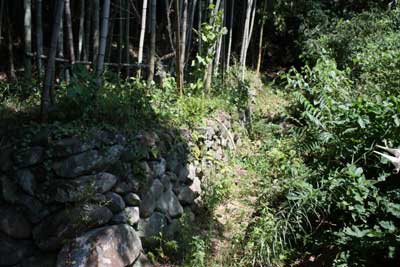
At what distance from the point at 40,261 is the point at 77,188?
0.51 m

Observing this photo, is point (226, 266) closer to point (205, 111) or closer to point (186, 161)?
point (186, 161)

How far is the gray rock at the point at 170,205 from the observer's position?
3144 mm

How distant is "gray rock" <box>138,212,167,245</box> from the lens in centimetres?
290

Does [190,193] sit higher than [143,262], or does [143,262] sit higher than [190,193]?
[190,193]

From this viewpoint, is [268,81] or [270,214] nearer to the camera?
[270,214]

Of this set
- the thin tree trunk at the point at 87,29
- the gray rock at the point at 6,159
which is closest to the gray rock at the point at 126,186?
the gray rock at the point at 6,159

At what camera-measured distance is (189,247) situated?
3047 millimetres

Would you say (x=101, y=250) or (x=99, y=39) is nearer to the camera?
(x=101, y=250)

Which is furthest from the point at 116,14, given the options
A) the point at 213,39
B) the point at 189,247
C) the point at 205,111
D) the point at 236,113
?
the point at 189,247

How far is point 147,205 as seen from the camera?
9.67 ft

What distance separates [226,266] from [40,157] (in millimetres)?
1589

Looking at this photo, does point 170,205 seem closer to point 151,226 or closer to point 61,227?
point 151,226

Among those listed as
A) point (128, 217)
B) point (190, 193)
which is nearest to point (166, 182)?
point (190, 193)

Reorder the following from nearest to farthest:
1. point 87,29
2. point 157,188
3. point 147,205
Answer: point 147,205 → point 157,188 → point 87,29
